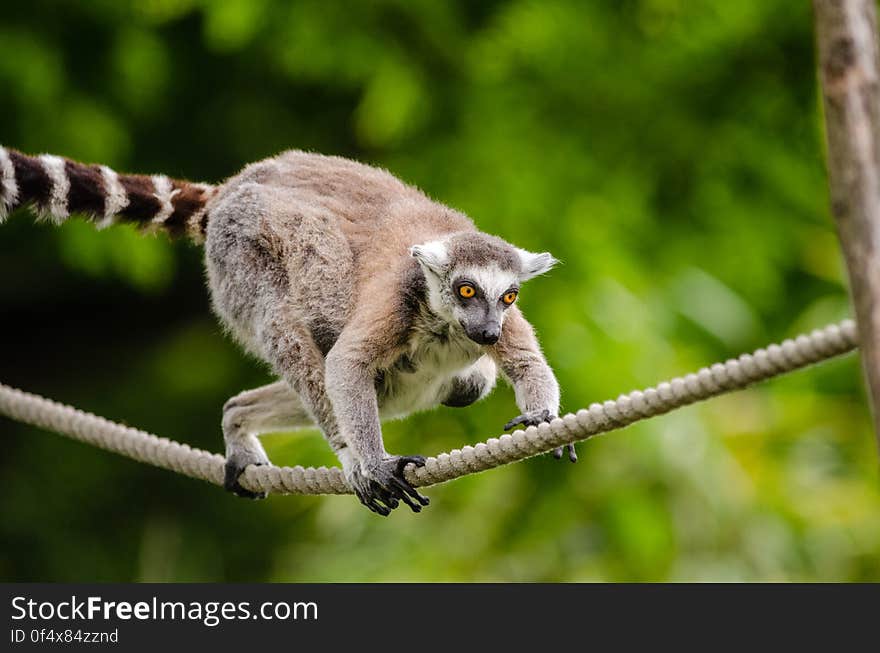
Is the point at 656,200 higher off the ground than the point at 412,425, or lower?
higher

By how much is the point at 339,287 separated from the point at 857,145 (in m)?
2.20

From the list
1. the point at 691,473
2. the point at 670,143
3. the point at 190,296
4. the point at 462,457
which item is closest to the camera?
the point at 462,457

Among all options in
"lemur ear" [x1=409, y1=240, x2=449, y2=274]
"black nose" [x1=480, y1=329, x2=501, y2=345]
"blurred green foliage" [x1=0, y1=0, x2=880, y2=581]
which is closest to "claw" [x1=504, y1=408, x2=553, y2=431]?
"black nose" [x1=480, y1=329, x2=501, y2=345]

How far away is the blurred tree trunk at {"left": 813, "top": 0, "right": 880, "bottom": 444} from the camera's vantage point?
→ 1.75 m

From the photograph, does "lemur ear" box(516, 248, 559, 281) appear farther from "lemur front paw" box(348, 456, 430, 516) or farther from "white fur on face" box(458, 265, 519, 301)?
"lemur front paw" box(348, 456, 430, 516)

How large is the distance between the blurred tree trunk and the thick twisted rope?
0.39 m

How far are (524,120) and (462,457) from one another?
4.89m

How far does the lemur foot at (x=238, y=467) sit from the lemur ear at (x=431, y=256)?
88 cm

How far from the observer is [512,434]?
2854 millimetres

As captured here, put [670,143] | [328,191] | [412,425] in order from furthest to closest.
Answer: [670,143], [412,425], [328,191]

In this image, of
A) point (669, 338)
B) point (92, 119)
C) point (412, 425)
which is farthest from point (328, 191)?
point (92, 119)

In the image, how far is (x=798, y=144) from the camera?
26.5ft

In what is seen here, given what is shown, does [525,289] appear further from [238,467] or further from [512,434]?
[512,434]

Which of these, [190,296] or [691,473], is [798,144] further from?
[190,296]
